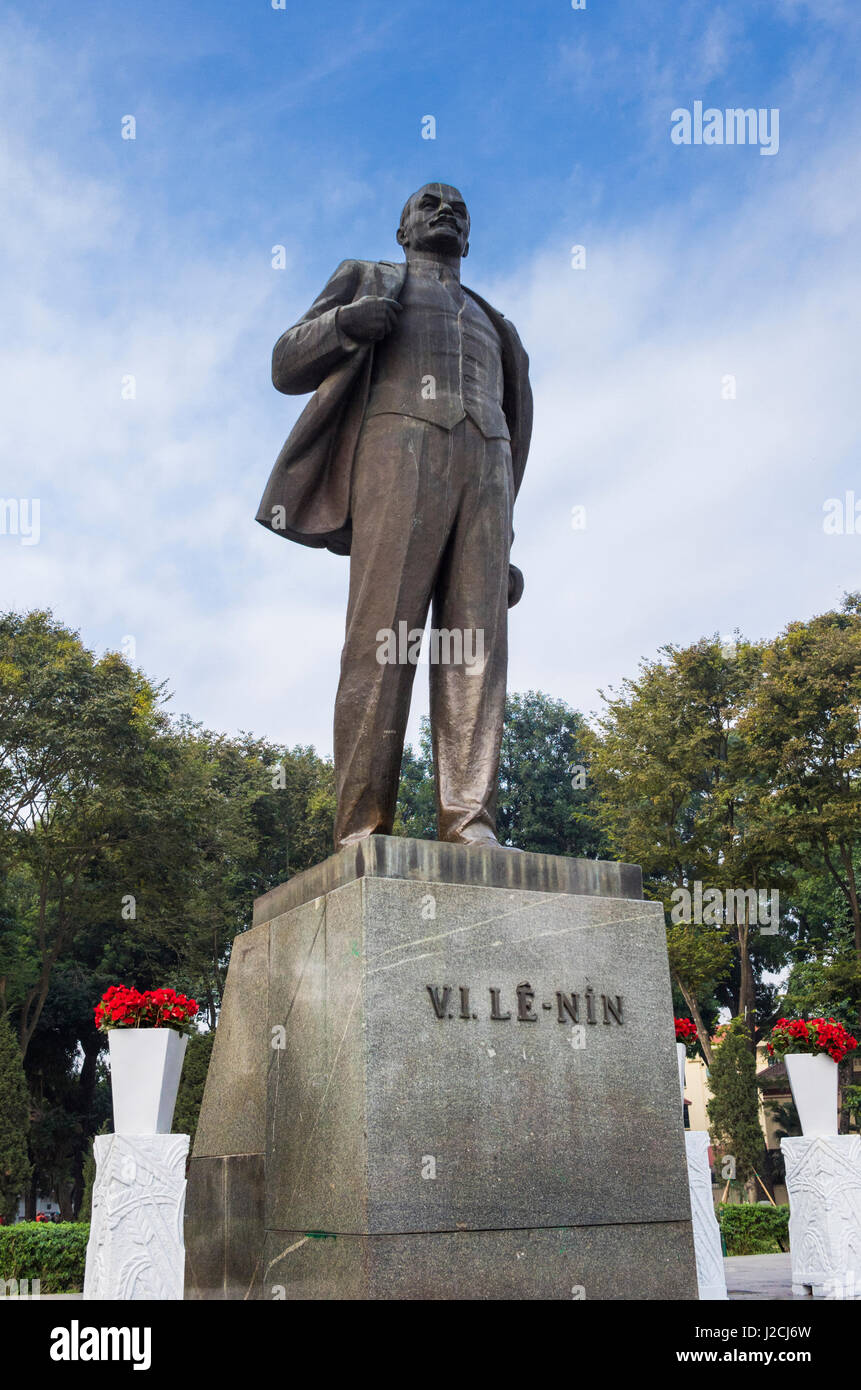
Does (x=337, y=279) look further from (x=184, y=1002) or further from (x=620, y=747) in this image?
(x=620, y=747)

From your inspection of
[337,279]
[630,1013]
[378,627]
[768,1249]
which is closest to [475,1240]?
[630,1013]

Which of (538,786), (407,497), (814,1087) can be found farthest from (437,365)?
(538,786)

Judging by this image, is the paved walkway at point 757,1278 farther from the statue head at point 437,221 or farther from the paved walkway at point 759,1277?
the statue head at point 437,221

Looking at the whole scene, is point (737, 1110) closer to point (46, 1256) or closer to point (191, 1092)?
point (191, 1092)

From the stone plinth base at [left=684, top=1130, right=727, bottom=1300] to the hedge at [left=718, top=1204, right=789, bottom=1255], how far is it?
1082 cm

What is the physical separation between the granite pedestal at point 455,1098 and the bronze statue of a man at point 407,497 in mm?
521

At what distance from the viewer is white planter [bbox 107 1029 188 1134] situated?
20.0ft

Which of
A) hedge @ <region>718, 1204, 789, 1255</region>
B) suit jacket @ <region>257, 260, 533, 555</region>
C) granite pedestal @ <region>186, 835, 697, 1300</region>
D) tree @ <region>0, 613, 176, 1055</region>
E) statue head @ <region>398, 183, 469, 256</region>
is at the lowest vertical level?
hedge @ <region>718, 1204, 789, 1255</region>

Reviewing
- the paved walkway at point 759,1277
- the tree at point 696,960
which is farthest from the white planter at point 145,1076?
the tree at point 696,960

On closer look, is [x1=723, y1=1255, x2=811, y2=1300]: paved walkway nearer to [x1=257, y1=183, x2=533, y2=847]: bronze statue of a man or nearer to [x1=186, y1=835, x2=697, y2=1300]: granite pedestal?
[x1=186, y1=835, x2=697, y2=1300]: granite pedestal

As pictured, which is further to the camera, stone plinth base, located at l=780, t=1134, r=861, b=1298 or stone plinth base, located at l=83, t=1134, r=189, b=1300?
stone plinth base, located at l=780, t=1134, r=861, b=1298

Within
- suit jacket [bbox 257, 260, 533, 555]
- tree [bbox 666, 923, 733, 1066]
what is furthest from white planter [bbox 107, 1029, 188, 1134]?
tree [bbox 666, 923, 733, 1066]

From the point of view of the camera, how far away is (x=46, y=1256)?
47.6 feet

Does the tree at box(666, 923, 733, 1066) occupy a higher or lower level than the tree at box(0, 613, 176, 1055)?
lower
